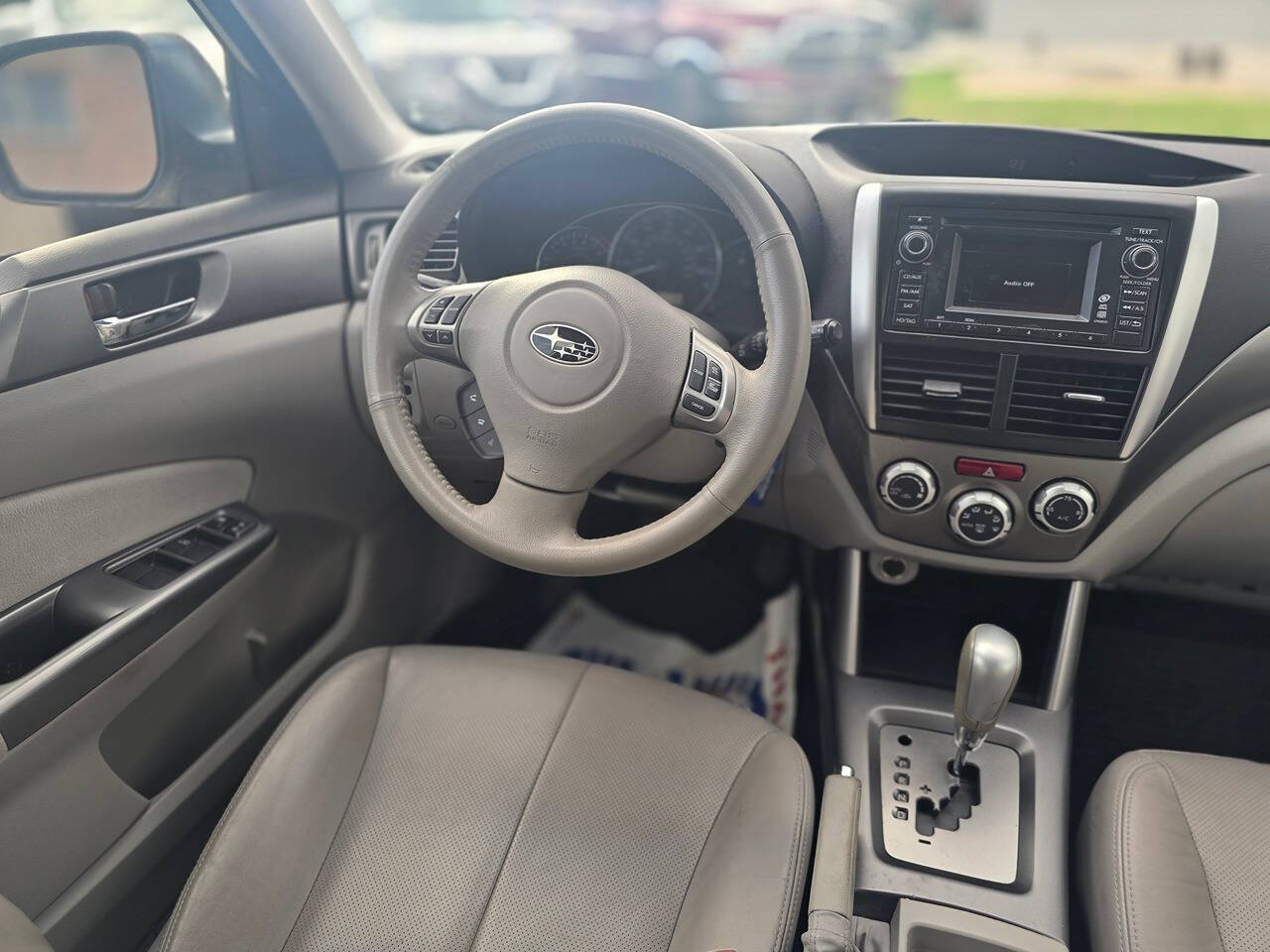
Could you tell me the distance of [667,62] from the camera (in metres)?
6.12

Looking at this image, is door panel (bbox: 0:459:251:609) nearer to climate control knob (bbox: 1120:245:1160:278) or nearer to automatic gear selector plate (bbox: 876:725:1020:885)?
automatic gear selector plate (bbox: 876:725:1020:885)

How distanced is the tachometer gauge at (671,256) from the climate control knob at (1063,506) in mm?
522

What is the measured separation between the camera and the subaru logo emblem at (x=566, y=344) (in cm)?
112

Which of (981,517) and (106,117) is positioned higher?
(106,117)

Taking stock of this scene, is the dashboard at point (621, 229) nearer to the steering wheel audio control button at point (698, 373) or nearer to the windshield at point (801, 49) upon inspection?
the steering wheel audio control button at point (698, 373)

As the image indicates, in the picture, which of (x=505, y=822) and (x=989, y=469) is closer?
(x=505, y=822)

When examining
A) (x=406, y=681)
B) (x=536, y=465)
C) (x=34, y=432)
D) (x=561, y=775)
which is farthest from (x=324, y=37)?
(x=561, y=775)

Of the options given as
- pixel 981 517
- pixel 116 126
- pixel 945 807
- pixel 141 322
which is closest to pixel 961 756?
pixel 945 807

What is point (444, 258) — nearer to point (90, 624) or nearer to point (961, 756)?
point (90, 624)

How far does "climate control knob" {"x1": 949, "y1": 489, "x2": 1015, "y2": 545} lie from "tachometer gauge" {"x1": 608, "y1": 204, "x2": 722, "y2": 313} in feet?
1.47

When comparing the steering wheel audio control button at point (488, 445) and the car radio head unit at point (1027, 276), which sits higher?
the car radio head unit at point (1027, 276)

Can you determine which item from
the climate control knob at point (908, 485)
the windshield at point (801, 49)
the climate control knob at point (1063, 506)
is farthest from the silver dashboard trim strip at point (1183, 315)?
the windshield at point (801, 49)

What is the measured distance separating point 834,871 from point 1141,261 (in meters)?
0.79

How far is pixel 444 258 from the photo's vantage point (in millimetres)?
1362
